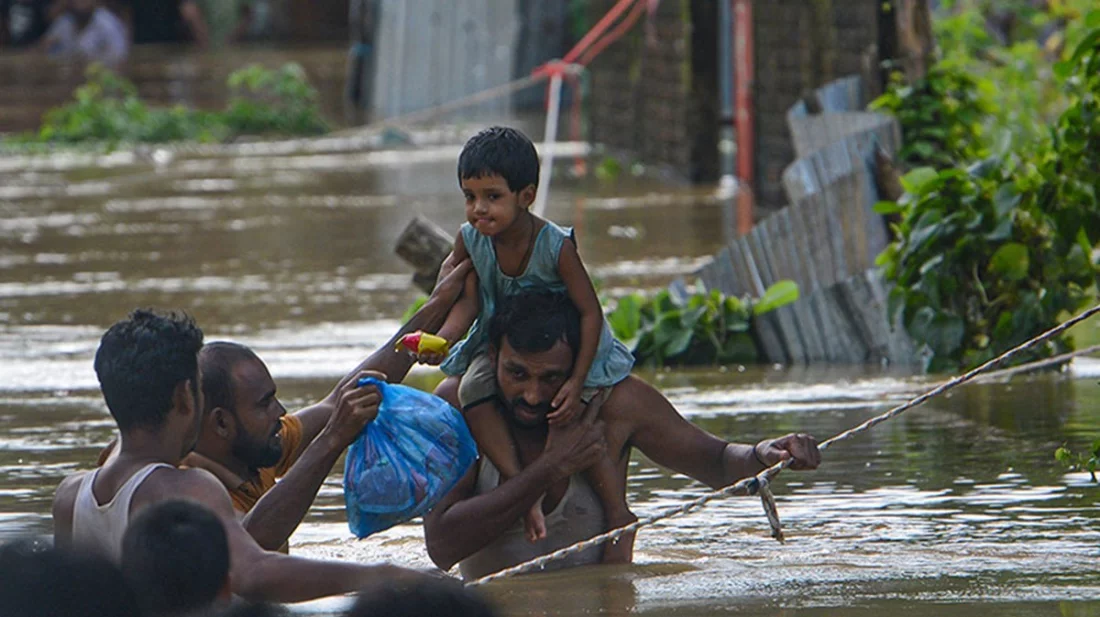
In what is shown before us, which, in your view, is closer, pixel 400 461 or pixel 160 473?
pixel 160 473

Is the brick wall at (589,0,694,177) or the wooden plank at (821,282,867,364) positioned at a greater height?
the brick wall at (589,0,694,177)

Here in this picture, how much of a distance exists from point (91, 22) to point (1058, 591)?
24.7 meters

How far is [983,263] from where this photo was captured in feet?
22.9

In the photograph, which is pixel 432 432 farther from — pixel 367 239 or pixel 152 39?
pixel 152 39

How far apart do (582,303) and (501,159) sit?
1.35 ft

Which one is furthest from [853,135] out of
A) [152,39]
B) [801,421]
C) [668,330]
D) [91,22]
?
[152,39]

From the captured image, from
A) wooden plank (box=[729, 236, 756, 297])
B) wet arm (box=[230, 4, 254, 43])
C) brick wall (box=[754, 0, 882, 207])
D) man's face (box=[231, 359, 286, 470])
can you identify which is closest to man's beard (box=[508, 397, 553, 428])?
man's face (box=[231, 359, 286, 470])

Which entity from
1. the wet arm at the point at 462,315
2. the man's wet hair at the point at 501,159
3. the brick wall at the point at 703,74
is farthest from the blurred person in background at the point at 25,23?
the man's wet hair at the point at 501,159

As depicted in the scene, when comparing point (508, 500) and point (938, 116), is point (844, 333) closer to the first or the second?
point (938, 116)

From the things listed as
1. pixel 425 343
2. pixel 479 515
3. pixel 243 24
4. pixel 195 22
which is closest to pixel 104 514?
pixel 425 343

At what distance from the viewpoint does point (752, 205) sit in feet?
43.9

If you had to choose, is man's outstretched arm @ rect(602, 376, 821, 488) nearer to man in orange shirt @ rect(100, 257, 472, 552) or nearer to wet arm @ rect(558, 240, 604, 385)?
wet arm @ rect(558, 240, 604, 385)

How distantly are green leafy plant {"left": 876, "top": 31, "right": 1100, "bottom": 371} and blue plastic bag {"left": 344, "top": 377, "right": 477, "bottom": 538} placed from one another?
288cm

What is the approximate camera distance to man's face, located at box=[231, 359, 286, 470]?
14.2 ft
